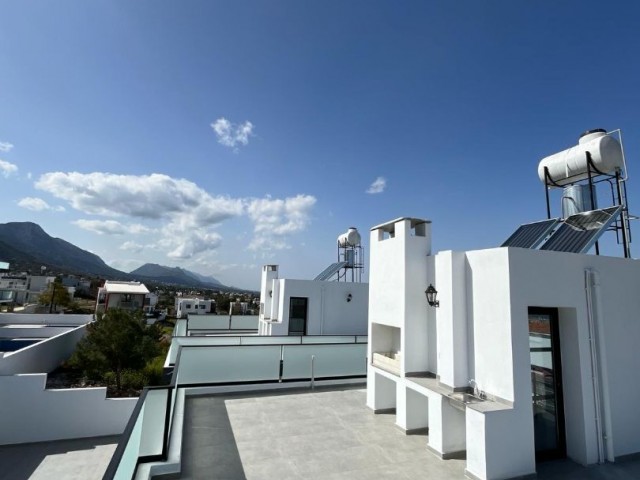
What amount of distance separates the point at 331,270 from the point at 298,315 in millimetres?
3734

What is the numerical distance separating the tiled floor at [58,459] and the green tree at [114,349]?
2589mm

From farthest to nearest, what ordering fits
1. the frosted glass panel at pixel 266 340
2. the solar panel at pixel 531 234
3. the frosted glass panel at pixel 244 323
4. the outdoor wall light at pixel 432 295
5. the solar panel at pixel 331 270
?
1. the solar panel at pixel 331 270
2. the frosted glass panel at pixel 244 323
3. the frosted glass panel at pixel 266 340
4. the solar panel at pixel 531 234
5. the outdoor wall light at pixel 432 295

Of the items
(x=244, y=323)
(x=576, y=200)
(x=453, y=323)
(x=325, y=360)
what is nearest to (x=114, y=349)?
(x=244, y=323)

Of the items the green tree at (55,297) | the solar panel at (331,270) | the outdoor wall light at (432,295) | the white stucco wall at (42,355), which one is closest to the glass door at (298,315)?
the solar panel at (331,270)

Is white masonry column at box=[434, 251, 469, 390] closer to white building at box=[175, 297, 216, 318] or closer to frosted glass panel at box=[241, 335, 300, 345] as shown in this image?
frosted glass panel at box=[241, 335, 300, 345]

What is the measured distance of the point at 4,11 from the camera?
7.05 m

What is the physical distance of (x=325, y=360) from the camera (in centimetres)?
861

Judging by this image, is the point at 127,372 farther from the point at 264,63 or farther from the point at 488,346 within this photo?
the point at 488,346

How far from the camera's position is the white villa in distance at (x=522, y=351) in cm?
443

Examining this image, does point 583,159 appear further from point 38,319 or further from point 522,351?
point 38,319

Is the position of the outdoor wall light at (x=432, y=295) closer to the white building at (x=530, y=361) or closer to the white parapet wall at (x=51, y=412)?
the white building at (x=530, y=361)

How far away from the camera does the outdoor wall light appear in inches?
225

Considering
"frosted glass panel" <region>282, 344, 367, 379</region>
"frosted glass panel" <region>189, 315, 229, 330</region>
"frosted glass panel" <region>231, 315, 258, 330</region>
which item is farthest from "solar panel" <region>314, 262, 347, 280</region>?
"frosted glass panel" <region>282, 344, 367, 379</region>

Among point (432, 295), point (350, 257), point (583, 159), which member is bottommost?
point (432, 295)
